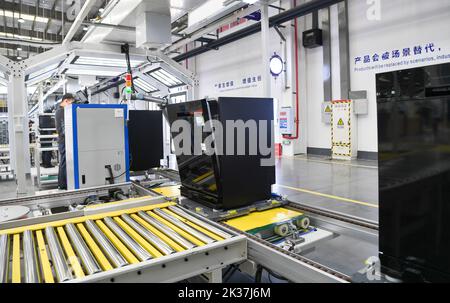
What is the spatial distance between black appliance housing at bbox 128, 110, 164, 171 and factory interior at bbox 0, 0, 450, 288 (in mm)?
16

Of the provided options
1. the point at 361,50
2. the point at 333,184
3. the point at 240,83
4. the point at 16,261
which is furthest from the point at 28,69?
the point at 240,83

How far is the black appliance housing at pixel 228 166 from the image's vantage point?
6.81 ft

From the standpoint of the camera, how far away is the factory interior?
1.05m

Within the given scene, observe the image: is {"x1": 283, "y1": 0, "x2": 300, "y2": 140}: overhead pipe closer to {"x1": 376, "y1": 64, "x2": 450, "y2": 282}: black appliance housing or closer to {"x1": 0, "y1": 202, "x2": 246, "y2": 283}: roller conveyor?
{"x1": 0, "y1": 202, "x2": 246, "y2": 283}: roller conveyor

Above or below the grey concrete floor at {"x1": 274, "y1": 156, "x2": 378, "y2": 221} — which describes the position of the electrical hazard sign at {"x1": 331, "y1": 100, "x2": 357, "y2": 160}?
above

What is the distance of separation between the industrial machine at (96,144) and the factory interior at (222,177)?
0.01 m

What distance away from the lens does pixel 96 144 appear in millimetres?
3369

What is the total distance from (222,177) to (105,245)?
84 cm

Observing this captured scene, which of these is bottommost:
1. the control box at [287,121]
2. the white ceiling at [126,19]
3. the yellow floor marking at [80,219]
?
the yellow floor marking at [80,219]

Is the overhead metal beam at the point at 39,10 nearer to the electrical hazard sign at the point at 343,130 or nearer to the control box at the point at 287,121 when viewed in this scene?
the control box at the point at 287,121

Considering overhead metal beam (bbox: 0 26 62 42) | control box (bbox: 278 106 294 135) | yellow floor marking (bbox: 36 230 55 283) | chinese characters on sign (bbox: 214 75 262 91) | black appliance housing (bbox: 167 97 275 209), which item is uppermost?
overhead metal beam (bbox: 0 26 62 42)

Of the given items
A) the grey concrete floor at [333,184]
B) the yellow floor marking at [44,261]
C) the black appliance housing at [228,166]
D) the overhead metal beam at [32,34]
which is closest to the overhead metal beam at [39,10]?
the overhead metal beam at [32,34]

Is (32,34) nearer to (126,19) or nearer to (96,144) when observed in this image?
(126,19)

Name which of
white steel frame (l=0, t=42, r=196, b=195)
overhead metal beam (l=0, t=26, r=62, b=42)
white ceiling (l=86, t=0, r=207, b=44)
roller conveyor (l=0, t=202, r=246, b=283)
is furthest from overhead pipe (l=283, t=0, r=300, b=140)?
overhead metal beam (l=0, t=26, r=62, b=42)
